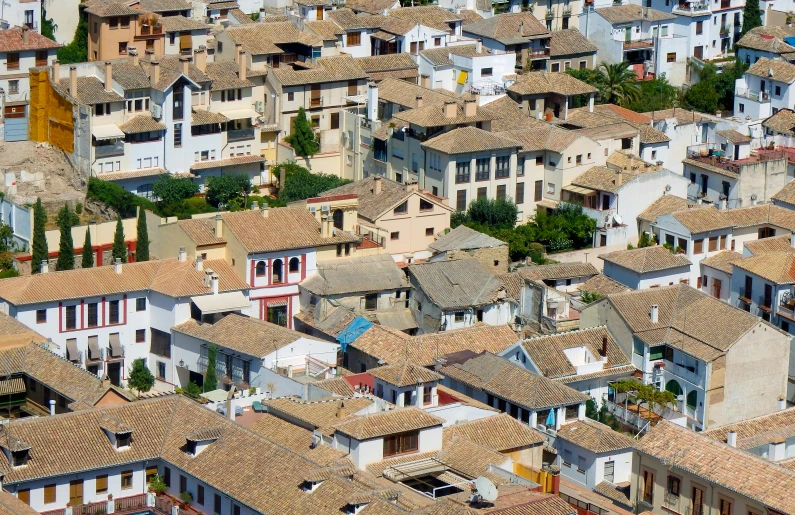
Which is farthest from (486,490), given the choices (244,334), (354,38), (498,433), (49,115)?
(354,38)

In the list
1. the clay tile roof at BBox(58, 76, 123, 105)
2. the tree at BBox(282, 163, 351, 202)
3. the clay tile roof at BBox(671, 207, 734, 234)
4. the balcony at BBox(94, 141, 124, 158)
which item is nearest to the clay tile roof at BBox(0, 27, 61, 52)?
the clay tile roof at BBox(58, 76, 123, 105)

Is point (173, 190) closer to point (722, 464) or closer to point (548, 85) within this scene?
point (548, 85)

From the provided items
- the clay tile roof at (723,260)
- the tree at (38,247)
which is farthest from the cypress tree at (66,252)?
the clay tile roof at (723,260)

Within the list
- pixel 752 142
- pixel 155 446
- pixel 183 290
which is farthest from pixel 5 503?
pixel 752 142

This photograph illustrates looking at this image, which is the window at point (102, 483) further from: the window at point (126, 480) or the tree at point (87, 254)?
the tree at point (87, 254)

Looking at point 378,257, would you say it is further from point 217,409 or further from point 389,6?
point 389,6
